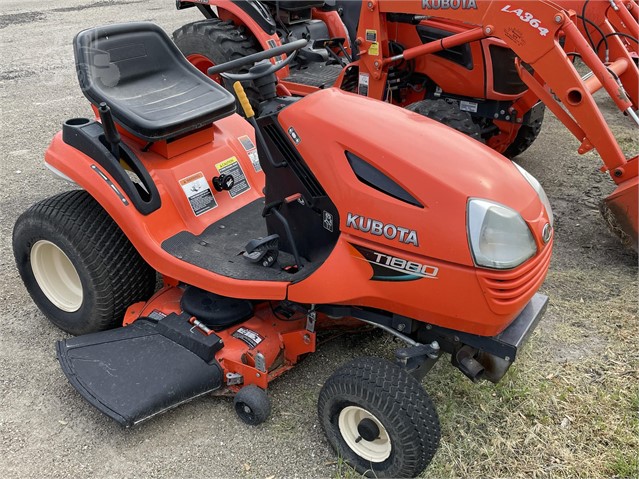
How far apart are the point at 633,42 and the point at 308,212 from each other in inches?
112

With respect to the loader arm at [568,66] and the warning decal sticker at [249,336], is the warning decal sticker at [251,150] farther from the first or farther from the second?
the loader arm at [568,66]

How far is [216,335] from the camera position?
263 centimetres

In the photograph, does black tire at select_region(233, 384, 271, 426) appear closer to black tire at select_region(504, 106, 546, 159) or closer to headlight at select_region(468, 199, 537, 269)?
headlight at select_region(468, 199, 537, 269)

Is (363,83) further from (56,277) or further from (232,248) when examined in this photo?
(56,277)

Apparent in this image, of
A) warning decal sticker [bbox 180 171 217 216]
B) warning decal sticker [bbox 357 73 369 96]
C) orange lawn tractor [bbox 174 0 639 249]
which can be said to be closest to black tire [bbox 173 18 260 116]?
orange lawn tractor [bbox 174 0 639 249]

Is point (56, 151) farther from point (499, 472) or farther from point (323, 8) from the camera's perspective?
point (323, 8)

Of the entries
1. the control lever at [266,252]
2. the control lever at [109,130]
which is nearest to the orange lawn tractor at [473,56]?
the control lever at [266,252]

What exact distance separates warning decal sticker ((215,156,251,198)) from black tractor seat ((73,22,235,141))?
0.75 ft

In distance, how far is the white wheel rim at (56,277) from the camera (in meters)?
3.10

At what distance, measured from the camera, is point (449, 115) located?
396cm

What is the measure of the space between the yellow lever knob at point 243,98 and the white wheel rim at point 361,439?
1154 mm

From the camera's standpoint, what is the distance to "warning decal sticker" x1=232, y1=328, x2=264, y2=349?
8.55ft

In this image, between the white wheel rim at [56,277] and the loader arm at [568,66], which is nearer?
the white wheel rim at [56,277]

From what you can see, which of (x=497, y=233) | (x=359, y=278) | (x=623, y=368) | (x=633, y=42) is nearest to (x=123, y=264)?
(x=359, y=278)
